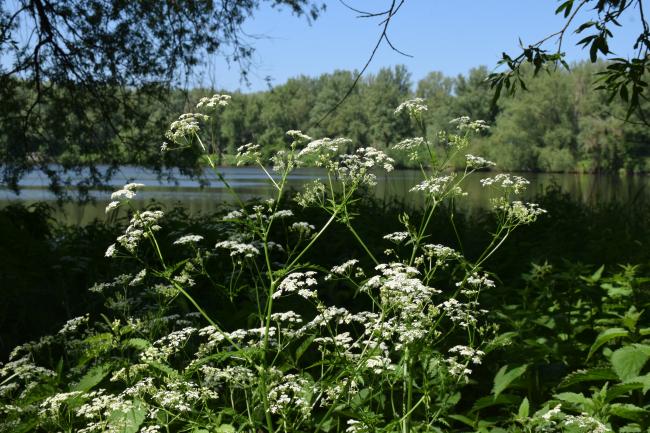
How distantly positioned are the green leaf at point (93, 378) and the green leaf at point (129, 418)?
371 millimetres

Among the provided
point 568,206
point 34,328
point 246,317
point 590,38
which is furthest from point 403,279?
point 568,206

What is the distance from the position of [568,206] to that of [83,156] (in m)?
7.16

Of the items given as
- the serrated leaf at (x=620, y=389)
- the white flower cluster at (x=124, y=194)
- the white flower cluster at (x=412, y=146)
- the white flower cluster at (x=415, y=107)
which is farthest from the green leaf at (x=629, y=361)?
the white flower cluster at (x=124, y=194)

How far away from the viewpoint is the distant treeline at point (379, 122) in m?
9.91

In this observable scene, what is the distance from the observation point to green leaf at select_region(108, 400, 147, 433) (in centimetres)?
261

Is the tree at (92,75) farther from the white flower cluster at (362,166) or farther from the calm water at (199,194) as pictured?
the white flower cluster at (362,166)

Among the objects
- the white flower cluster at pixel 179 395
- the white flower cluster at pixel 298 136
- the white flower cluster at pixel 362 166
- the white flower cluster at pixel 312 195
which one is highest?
the white flower cluster at pixel 298 136

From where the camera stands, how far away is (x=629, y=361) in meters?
3.15

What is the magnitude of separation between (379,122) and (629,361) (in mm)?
74769

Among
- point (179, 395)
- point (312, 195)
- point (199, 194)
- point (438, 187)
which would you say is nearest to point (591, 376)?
point (438, 187)

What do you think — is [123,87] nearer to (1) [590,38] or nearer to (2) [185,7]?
(2) [185,7]

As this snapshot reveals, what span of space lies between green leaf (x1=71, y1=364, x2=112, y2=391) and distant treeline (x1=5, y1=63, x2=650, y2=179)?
1.15 m

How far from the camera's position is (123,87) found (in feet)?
33.1

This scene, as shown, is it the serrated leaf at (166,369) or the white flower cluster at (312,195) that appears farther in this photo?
the white flower cluster at (312,195)
